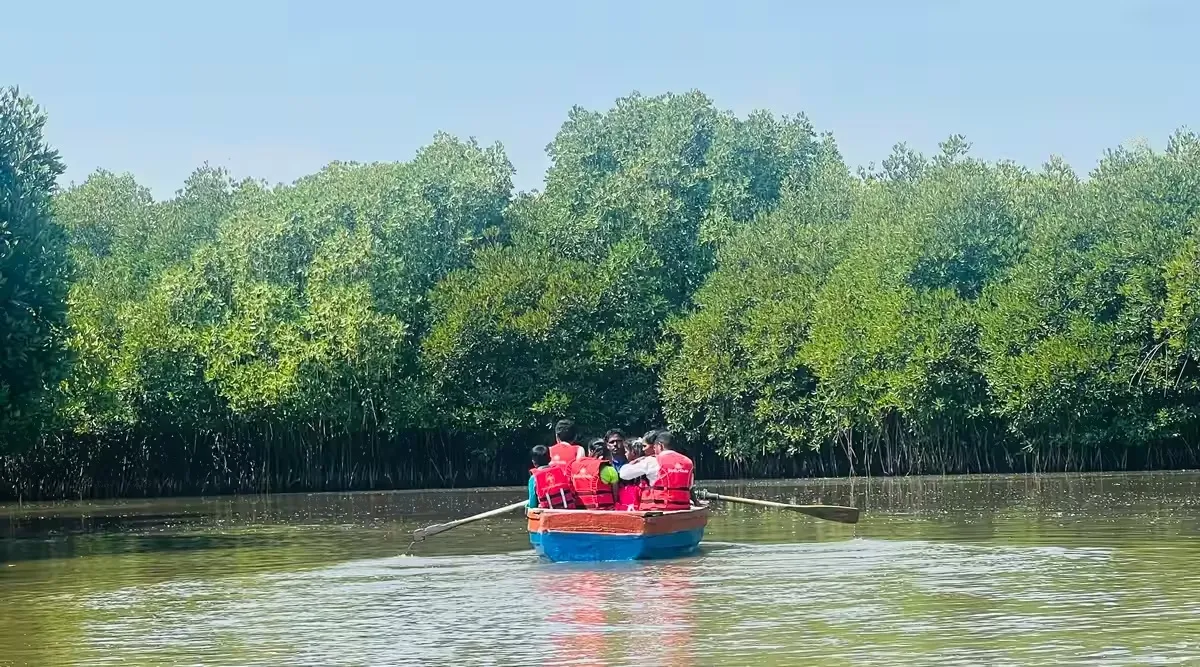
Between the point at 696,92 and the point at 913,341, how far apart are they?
26006mm

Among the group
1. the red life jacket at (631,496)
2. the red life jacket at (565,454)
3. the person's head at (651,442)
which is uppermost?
the person's head at (651,442)

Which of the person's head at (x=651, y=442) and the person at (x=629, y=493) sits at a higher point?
the person's head at (x=651, y=442)

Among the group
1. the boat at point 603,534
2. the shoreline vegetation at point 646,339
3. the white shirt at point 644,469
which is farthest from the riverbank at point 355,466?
the boat at point 603,534

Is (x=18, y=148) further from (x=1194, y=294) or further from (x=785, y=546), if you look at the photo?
(x=1194, y=294)

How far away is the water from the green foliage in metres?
3.80

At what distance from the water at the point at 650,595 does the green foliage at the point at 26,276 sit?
3.80 m

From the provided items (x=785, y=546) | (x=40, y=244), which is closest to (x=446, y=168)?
(x=40, y=244)

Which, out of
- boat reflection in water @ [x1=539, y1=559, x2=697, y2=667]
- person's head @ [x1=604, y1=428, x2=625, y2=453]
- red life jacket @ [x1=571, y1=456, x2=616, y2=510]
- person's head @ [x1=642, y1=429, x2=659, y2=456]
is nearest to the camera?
boat reflection in water @ [x1=539, y1=559, x2=697, y2=667]

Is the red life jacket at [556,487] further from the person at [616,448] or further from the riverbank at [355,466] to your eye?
the riverbank at [355,466]

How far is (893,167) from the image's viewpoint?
93.2 meters

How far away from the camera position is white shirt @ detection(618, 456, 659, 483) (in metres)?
27.7

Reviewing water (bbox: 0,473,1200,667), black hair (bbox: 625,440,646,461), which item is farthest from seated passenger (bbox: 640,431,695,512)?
black hair (bbox: 625,440,646,461)

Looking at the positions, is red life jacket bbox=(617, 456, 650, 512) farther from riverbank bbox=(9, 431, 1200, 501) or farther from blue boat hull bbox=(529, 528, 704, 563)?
riverbank bbox=(9, 431, 1200, 501)

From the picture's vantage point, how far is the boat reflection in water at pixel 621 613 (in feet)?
57.2
